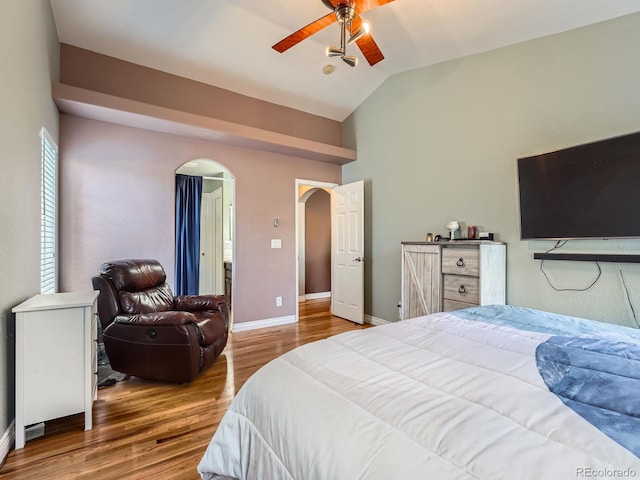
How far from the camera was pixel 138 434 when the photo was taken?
1.96m

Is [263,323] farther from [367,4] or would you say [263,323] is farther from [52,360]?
[367,4]

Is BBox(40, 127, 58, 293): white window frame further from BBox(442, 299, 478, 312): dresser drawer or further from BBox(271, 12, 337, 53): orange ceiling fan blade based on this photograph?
BBox(442, 299, 478, 312): dresser drawer

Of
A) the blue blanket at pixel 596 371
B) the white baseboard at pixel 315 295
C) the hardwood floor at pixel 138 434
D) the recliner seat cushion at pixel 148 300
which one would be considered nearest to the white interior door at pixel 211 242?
the white baseboard at pixel 315 295

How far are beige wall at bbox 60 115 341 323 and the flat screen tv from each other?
2936 mm

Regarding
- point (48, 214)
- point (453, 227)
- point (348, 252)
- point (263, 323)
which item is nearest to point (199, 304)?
point (263, 323)

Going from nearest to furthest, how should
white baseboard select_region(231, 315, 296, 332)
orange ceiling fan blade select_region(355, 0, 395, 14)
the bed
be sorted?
the bed
orange ceiling fan blade select_region(355, 0, 395, 14)
white baseboard select_region(231, 315, 296, 332)

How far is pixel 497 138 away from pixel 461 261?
128 centimetres

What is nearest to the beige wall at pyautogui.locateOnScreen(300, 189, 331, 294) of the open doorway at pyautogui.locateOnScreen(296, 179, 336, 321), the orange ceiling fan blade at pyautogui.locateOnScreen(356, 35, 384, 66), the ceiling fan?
the open doorway at pyautogui.locateOnScreen(296, 179, 336, 321)

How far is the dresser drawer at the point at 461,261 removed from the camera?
2.84 metres

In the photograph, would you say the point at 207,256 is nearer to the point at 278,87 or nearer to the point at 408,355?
the point at 278,87

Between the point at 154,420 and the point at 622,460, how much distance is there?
240 centimetres

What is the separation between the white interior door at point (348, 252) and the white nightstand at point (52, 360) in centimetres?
322

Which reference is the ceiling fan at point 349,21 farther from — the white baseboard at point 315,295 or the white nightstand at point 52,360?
the white baseboard at point 315,295

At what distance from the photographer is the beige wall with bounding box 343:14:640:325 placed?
2395 mm
